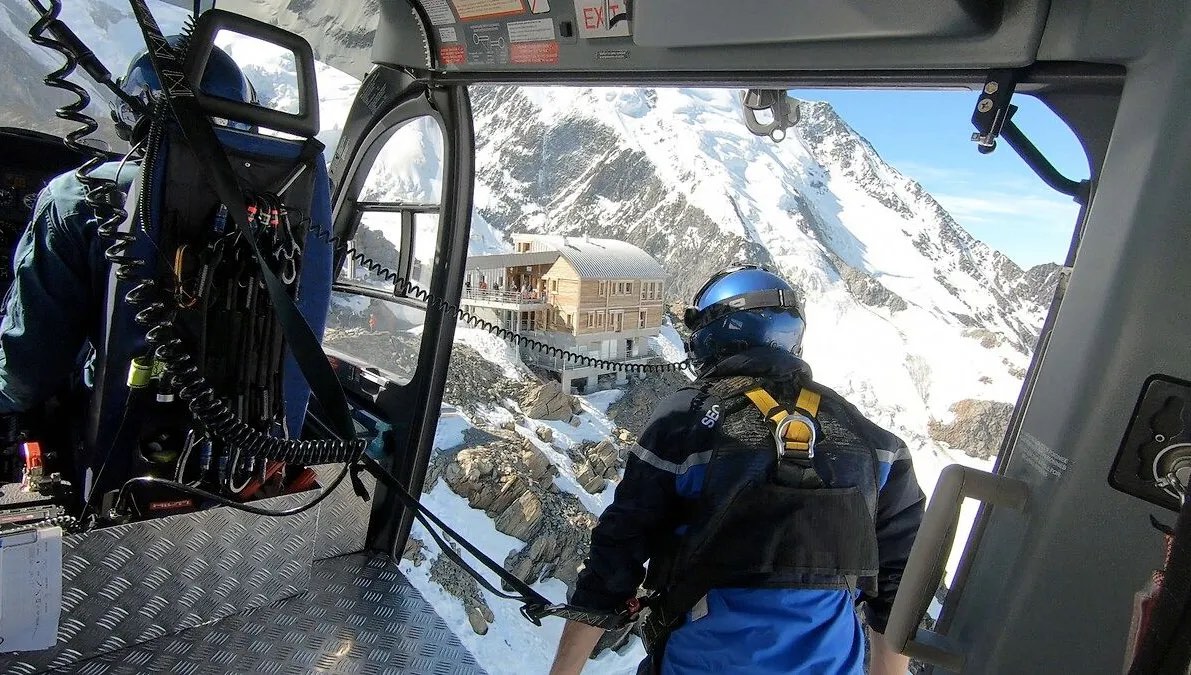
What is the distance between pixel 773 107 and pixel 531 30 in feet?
2.69

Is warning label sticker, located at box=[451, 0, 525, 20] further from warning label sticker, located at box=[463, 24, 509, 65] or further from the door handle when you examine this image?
the door handle

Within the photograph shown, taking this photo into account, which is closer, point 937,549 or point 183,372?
point 937,549

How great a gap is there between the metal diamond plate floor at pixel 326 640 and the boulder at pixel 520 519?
1438cm

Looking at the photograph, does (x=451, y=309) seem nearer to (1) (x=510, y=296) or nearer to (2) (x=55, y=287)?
(2) (x=55, y=287)

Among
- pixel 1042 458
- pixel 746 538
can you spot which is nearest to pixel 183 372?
pixel 746 538

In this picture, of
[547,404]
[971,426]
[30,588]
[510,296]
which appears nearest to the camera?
[30,588]

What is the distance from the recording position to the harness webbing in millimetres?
1303

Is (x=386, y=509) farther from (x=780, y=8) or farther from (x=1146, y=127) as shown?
(x=1146, y=127)

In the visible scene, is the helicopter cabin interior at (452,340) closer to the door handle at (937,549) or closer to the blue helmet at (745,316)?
the door handle at (937,549)

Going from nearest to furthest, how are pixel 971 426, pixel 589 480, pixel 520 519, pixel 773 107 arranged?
pixel 773 107 → pixel 971 426 → pixel 520 519 → pixel 589 480

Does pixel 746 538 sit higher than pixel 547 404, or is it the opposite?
pixel 746 538

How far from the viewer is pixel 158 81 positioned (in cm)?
160

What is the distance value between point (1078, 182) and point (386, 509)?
7.60ft

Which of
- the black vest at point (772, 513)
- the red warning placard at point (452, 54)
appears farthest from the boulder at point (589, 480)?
the black vest at point (772, 513)
